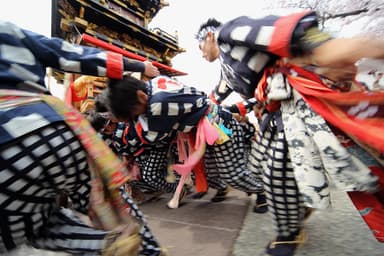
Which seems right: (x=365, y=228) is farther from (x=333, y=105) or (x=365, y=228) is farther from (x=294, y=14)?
(x=294, y=14)

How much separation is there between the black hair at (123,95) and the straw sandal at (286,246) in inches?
39.8

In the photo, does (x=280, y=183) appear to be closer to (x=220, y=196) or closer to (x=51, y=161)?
(x=51, y=161)

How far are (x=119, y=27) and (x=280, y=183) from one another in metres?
6.98

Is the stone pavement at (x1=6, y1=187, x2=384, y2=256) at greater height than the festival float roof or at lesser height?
lesser

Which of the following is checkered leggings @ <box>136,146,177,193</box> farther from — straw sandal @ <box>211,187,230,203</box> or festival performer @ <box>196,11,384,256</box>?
festival performer @ <box>196,11,384,256</box>

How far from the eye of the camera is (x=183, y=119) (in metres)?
1.73

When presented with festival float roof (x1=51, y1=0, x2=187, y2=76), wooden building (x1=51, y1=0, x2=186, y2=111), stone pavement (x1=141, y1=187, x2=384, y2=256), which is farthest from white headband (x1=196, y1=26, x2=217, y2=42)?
festival float roof (x1=51, y1=0, x2=187, y2=76)

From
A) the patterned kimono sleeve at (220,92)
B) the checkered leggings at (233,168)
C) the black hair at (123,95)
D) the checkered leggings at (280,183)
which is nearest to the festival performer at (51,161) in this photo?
the black hair at (123,95)

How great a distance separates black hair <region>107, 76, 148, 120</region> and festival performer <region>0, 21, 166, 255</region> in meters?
0.20

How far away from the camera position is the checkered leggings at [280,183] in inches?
41.5

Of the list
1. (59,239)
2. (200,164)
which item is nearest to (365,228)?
(200,164)

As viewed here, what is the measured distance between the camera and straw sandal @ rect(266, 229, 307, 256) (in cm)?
117

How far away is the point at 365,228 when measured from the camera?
4.72ft

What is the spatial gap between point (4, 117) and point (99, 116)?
4.59ft
